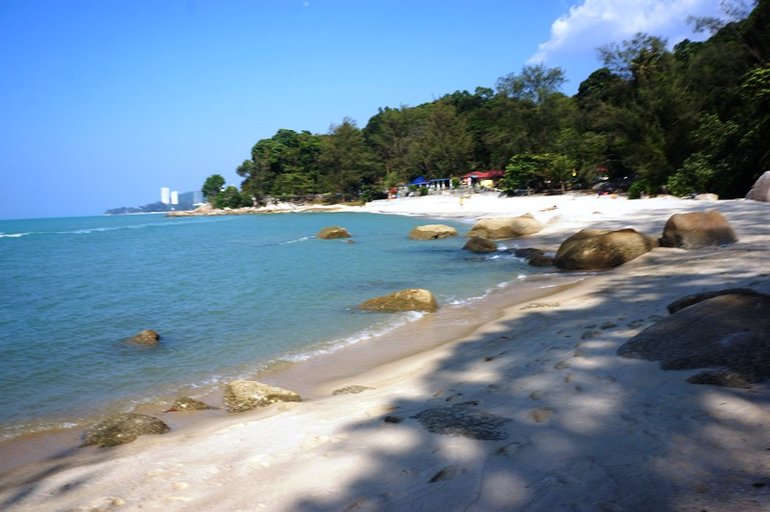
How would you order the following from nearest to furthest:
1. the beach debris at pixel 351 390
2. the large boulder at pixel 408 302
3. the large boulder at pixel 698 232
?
the beach debris at pixel 351 390 < the large boulder at pixel 408 302 < the large boulder at pixel 698 232

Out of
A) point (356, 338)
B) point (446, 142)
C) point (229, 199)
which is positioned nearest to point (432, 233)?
point (356, 338)

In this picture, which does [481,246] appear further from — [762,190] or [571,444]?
[571,444]

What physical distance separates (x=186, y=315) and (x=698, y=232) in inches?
529

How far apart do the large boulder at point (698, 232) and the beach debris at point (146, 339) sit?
42.5 feet

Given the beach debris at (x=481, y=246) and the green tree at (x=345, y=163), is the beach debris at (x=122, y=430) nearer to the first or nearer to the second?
the beach debris at (x=481, y=246)

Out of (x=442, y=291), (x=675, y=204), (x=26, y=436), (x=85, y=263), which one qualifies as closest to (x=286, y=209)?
(x=85, y=263)

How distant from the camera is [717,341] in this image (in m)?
4.00

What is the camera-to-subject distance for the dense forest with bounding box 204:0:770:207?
28656 mm

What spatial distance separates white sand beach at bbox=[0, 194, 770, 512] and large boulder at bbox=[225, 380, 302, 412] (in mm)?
359

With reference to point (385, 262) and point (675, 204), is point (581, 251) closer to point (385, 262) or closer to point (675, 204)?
point (385, 262)

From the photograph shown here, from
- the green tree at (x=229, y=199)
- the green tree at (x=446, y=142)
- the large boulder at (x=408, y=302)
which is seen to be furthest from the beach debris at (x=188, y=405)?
the green tree at (x=229, y=199)

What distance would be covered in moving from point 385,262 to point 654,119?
87.8 ft

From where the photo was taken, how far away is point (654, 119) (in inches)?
1435

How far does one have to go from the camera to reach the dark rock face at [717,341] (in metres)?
3.63
